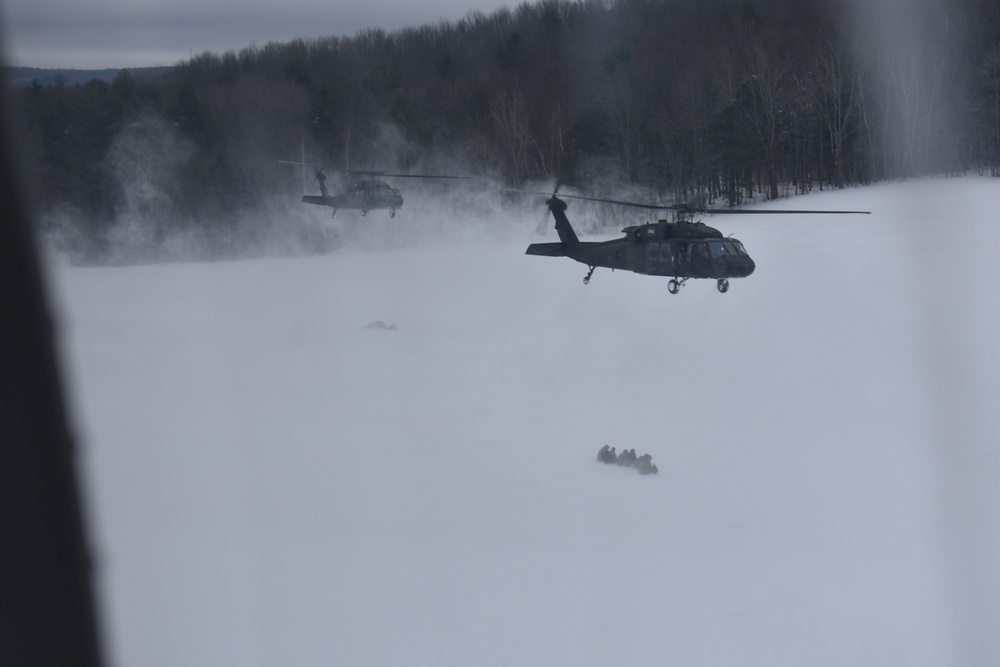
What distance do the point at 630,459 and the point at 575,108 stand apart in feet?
70.4

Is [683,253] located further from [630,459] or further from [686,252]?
[630,459]

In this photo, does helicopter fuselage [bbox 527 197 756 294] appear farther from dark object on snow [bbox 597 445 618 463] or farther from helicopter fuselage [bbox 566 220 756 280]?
dark object on snow [bbox 597 445 618 463]

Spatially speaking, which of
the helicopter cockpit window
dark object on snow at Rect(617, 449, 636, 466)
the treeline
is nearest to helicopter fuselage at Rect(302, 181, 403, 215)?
dark object on snow at Rect(617, 449, 636, 466)

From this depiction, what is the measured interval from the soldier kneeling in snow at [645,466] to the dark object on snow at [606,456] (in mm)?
499

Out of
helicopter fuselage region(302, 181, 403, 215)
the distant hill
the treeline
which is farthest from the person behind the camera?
the treeline

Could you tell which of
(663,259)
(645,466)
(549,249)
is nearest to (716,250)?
(663,259)

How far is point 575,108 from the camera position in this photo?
3444 cm

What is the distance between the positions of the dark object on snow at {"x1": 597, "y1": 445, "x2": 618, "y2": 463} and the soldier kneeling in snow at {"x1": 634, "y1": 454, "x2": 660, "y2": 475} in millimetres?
499

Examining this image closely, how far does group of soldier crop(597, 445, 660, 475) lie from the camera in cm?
1576

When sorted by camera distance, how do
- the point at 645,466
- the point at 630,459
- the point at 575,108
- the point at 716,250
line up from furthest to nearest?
the point at 575,108
the point at 630,459
the point at 645,466
the point at 716,250

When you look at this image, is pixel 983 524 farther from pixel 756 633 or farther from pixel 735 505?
pixel 756 633

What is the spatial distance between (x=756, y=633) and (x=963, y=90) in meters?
27.8

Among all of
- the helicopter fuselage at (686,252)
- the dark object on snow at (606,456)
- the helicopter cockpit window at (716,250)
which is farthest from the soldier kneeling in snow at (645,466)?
the helicopter cockpit window at (716,250)

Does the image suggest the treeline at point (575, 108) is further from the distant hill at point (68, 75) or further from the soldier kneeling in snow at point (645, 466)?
the soldier kneeling in snow at point (645, 466)
